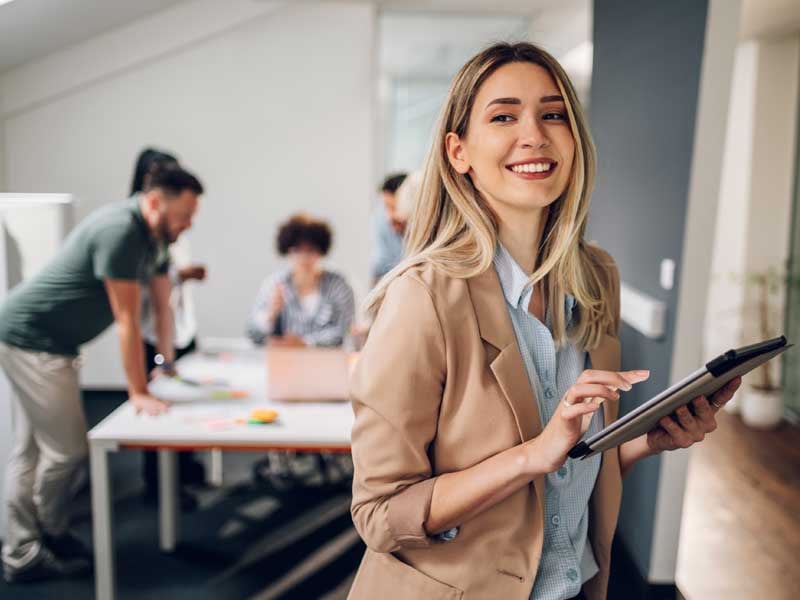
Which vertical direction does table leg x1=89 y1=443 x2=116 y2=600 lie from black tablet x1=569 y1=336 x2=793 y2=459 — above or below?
below

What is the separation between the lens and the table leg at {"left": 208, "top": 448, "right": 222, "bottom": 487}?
3.78 meters

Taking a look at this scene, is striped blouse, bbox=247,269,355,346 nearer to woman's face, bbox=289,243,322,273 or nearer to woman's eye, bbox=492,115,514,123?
woman's face, bbox=289,243,322,273

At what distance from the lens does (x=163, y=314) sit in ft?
10.4

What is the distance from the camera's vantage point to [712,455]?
13.6 ft

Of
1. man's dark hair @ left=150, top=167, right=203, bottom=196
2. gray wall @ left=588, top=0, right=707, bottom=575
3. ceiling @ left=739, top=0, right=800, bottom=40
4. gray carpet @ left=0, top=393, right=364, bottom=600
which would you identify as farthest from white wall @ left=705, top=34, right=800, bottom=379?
man's dark hair @ left=150, top=167, right=203, bottom=196

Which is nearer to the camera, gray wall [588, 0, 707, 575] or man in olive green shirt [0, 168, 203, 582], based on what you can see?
gray wall [588, 0, 707, 575]

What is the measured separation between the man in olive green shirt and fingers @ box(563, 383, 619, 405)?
6.23 feet

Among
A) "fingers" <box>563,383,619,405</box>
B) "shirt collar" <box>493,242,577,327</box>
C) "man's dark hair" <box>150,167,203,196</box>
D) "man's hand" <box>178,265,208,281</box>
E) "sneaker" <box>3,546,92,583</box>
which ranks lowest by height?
"sneaker" <box>3,546,92,583</box>

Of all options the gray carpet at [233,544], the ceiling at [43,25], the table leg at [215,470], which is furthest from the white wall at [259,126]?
the ceiling at [43,25]

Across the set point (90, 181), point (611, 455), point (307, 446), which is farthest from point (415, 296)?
point (90, 181)

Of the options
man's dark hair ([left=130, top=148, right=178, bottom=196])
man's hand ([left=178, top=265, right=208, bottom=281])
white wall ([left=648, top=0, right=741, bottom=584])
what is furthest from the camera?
man's hand ([left=178, top=265, right=208, bottom=281])

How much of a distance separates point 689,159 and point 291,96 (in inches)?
137

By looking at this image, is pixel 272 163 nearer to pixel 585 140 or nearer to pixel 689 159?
pixel 689 159

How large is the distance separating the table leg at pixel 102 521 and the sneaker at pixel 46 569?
1.27 feet
